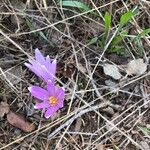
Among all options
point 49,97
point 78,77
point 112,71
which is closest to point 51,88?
point 49,97

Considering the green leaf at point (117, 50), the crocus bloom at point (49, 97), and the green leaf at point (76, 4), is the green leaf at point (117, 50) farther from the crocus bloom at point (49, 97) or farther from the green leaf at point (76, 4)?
the crocus bloom at point (49, 97)

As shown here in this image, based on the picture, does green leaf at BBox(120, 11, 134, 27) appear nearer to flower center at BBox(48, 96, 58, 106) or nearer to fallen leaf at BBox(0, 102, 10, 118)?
flower center at BBox(48, 96, 58, 106)

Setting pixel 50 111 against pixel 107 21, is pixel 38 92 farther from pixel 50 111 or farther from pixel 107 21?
pixel 107 21

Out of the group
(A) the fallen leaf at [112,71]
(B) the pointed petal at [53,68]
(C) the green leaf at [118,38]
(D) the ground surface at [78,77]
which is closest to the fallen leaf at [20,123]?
(D) the ground surface at [78,77]

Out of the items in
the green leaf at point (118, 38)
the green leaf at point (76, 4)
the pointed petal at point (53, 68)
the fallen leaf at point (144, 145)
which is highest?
the green leaf at point (76, 4)

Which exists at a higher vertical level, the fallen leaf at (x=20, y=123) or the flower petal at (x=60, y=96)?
the flower petal at (x=60, y=96)

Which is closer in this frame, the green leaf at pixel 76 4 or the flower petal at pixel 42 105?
the flower petal at pixel 42 105

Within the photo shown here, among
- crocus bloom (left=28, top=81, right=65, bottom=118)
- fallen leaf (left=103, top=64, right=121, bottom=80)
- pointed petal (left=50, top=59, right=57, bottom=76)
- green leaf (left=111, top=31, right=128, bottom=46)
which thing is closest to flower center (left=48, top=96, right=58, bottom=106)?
crocus bloom (left=28, top=81, right=65, bottom=118)
